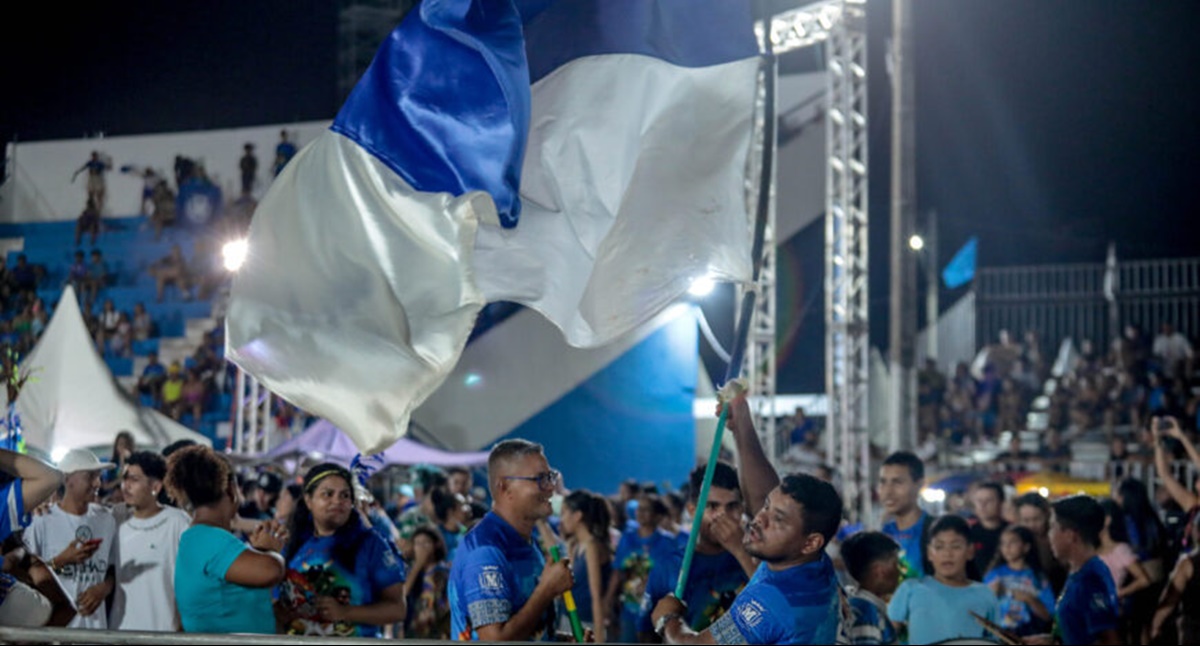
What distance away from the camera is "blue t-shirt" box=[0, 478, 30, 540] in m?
5.60

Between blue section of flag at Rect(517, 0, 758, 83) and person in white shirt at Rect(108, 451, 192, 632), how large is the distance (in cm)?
288

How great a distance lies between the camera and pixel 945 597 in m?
7.00

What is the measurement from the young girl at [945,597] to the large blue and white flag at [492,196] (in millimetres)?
2303

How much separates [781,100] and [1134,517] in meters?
17.4

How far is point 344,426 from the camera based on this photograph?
16.4 feet

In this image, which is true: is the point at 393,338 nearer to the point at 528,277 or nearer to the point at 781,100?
the point at 528,277

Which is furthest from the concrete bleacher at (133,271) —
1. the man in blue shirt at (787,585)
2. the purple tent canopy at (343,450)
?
the man in blue shirt at (787,585)

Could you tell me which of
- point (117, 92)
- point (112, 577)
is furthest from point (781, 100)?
point (112, 577)

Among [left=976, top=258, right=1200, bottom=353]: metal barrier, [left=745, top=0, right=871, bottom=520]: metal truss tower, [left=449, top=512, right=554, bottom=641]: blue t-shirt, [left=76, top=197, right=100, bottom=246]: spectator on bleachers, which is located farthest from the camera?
[left=76, top=197, right=100, bottom=246]: spectator on bleachers

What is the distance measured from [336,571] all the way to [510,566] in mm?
1510

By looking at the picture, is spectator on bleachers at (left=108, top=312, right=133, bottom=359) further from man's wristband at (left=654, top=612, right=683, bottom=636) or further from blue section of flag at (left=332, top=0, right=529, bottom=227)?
man's wristband at (left=654, top=612, right=683, bottom=636)

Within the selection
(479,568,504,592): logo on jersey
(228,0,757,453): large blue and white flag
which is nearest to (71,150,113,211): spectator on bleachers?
(228,0,757,453): large blue and white flag

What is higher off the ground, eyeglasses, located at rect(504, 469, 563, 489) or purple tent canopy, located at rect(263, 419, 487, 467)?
purple tent canopy, located at rect(263, 419, 487, 467)

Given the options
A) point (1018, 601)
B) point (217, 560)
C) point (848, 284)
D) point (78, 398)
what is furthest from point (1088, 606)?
point (78, 398)
